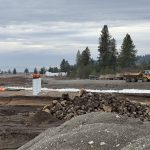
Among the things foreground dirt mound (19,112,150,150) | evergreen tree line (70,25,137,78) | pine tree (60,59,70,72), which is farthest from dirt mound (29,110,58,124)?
pine tree (60,59,70,72)

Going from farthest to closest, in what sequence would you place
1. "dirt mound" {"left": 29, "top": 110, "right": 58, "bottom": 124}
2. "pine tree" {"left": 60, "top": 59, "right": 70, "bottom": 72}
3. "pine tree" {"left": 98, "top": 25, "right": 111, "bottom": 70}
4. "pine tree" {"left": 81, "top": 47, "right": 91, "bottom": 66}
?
"pine tree" {"left": 60, "top": 59, "right": 70, "bottom": 72} → "pine tree" {"left": 81, "top": 47, "right": 91, "bottom": 66} → "pine tree" {"left": 98, "top": 25, "right": 111, "bottom": 70} → "dirt mound" {"left": 29, "top": 110, "right": 58, "bottom": 124}

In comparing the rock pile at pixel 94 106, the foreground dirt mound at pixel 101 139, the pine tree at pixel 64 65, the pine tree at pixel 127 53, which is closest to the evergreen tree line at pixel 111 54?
the pine tree at pixel 127 53

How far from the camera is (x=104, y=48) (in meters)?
125

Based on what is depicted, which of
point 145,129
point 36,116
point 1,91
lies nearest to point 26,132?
point 36,116

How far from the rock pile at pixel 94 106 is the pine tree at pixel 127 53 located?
104073mm

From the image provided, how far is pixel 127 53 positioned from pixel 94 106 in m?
105

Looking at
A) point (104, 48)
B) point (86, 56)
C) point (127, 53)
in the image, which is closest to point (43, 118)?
point (104, 48)

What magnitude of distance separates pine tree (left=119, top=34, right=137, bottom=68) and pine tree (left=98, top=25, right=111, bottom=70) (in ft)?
12.3

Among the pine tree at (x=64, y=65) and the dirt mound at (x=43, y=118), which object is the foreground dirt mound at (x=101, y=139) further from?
the pine tree at (x=64, y=65)

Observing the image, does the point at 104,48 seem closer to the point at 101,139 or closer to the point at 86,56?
the point at 86,56

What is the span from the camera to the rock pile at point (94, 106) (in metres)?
21.2

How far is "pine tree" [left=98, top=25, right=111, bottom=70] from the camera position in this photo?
124688 mm

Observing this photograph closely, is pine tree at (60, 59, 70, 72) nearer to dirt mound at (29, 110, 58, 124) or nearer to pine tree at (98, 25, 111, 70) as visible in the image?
pine tree at (98, 25, 111, 70)

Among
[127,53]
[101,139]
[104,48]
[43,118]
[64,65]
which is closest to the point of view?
[101,139]
